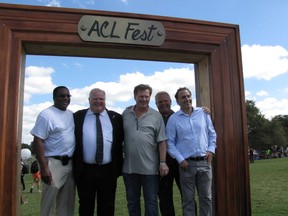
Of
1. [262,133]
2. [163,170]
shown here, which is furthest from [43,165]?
[262,133]

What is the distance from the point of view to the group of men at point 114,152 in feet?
13.1

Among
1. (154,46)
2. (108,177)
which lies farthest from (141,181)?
(154,46)

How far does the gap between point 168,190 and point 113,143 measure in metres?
1.14

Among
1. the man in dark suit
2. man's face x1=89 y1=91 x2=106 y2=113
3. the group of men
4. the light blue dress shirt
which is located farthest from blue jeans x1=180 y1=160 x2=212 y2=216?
man's face x1=89 y1=91 x2=106 y2=113

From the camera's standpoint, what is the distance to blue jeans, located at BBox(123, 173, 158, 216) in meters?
4.00

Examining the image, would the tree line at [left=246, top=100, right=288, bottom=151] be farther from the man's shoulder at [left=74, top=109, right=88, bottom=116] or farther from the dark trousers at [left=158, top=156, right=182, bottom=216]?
the man's shoulder at [left=74, top=109, right=88, bottom=116]

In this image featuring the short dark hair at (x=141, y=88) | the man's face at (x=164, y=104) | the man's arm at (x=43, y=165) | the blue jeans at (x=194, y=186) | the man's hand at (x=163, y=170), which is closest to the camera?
the man's arm at (x=43, y=165)

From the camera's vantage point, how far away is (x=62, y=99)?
413 centimetres

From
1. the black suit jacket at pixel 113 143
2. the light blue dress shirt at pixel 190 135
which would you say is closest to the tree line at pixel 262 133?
the light blue dress shirt at pixel 190 135

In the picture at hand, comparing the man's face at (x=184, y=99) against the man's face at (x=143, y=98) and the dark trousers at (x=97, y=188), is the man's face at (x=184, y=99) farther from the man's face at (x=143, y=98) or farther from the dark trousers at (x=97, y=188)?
the dark trousers at (x=97, y=188)

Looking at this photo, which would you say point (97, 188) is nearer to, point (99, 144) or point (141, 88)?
point (99, 144)

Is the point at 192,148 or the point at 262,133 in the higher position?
the point at 262,133

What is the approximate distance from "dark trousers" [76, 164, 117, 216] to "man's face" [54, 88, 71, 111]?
2.61 ft

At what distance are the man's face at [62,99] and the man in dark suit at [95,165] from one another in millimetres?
233
